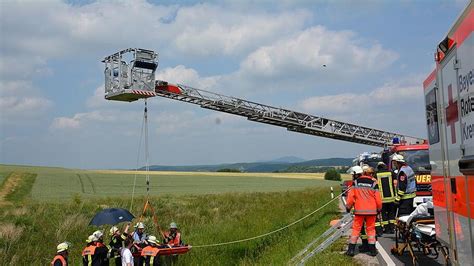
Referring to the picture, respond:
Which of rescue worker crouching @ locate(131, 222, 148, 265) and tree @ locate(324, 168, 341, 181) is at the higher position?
tree @ locate(324, 168, 341, 181)

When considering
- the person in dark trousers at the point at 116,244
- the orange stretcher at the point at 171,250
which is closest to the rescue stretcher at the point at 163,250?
the orange stretcher at the point at 171,250

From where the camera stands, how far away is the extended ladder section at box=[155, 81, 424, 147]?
681 inches

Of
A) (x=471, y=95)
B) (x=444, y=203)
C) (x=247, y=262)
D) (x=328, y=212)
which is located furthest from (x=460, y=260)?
(x=328, y=212)

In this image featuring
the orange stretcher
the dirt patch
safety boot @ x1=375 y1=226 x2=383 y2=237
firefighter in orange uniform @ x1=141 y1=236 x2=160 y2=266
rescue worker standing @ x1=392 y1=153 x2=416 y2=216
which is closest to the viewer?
firefighter in orange uniform @ x1=141 y1=236 x2=160 y2=266

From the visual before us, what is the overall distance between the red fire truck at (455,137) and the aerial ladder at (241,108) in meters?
3.94

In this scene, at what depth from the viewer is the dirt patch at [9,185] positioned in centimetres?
3562

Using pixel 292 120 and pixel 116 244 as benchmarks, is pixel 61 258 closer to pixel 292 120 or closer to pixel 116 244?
pixel 116 244

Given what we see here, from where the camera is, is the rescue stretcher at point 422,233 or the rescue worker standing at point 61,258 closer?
the rescue stretcher at point 422,233

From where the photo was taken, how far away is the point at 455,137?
4910 mm

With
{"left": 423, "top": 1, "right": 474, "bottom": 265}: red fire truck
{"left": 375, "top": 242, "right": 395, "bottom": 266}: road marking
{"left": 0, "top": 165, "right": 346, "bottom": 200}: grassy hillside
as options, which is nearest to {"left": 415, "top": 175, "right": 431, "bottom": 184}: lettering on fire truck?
{"left": 375, "top": 242, "right": 395, "bottom": 266}: road marking

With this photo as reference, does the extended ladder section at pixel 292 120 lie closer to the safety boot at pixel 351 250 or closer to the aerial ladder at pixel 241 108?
the aerial ladder at pixel 241 108

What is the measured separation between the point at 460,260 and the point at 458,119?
150 centimetres

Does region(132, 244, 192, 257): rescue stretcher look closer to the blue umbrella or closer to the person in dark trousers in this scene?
the person in dark trousers

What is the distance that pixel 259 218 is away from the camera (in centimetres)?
1842
